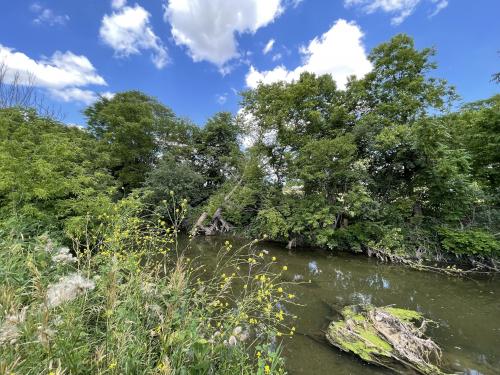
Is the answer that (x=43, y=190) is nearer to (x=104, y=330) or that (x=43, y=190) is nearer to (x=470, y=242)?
(x=104, y=330)

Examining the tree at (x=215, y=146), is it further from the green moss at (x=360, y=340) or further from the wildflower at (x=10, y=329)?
the wildflower at (x=10, y=329)

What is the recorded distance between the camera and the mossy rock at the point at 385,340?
133 inches

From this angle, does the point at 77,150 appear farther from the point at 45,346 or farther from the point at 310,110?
the point at 310,110

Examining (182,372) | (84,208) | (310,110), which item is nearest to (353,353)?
(182,372)

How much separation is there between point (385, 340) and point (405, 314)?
1271mm

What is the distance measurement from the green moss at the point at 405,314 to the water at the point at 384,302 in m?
0.30

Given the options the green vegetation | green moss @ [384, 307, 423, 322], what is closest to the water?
green moss @ [384, 307, 423, 322]

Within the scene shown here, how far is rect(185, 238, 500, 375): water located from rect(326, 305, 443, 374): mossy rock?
168 mm

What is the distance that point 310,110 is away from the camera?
1122cm

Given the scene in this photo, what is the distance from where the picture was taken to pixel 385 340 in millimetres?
3799

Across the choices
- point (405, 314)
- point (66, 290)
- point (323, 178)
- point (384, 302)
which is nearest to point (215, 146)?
point (323, 178)

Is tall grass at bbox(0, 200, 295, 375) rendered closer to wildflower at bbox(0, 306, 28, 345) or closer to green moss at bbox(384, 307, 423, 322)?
wildflower at bbox(0, 306, 28, 345)

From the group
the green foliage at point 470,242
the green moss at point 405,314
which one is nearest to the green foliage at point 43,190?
the green moss at point 405,314

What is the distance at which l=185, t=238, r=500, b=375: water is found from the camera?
3475mm
